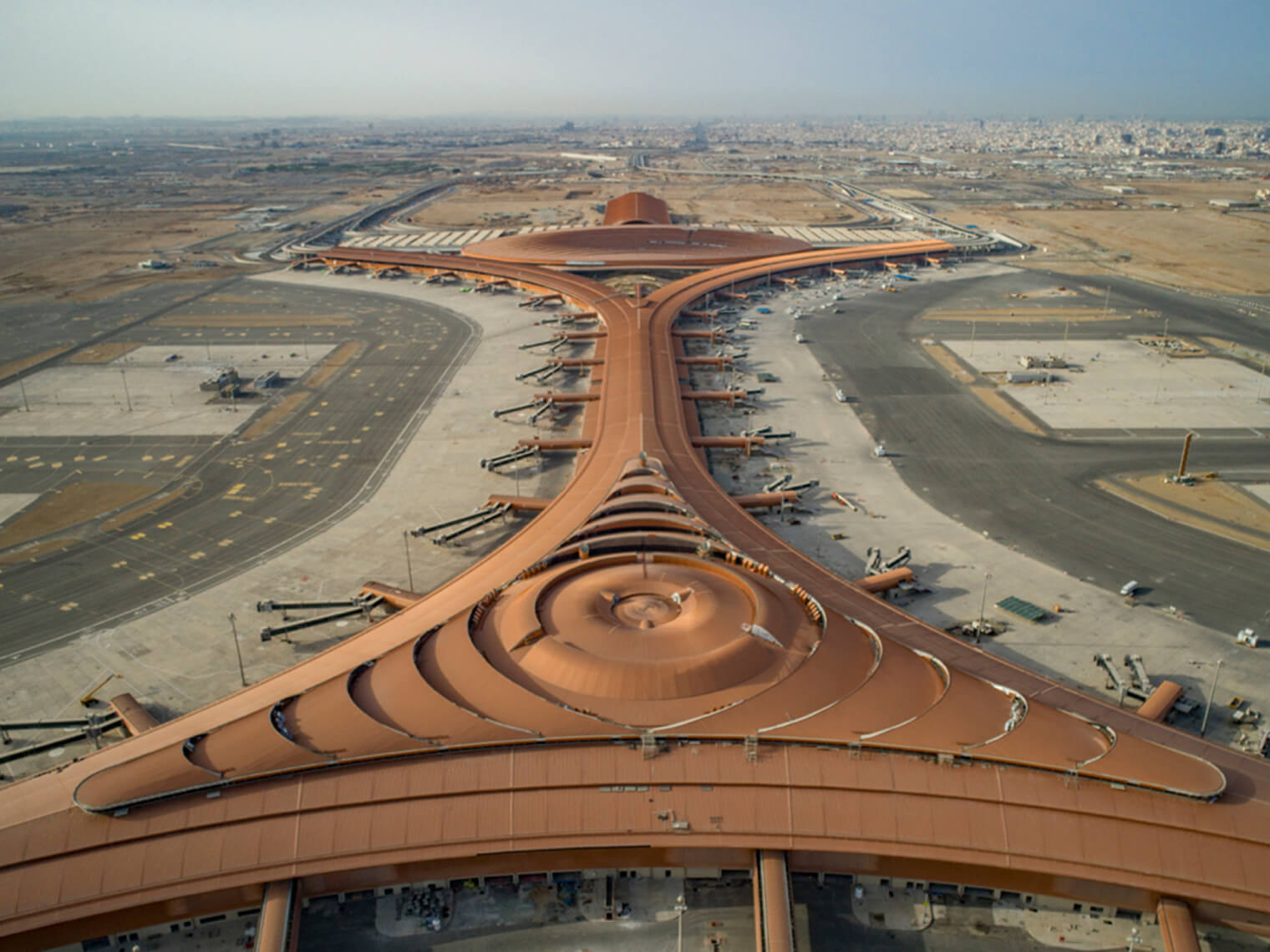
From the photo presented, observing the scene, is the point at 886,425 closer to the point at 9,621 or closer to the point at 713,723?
the point at 713,723

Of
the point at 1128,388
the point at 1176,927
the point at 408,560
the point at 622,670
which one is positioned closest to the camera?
the point at 1176,927

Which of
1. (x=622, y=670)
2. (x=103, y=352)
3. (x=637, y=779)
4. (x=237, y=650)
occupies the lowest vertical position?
(x=237, y=650)

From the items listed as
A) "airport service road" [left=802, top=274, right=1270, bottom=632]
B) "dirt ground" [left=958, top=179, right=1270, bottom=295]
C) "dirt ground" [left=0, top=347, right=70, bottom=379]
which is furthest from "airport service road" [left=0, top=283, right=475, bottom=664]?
"dirt ground" [left=958, top=179, right=1270, bottom=295]

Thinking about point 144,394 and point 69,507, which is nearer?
point 69,507

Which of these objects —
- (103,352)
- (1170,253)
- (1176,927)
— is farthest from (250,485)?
(1170,253)

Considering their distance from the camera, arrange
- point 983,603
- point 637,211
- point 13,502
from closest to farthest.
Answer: point 983,603 → point 13,502 → point 637,211

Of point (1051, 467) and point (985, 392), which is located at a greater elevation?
point (985, 392)

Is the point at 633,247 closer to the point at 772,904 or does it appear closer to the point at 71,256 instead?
the point at 71,256

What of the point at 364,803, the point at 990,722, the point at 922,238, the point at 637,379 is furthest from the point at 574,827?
the point at 922,238
